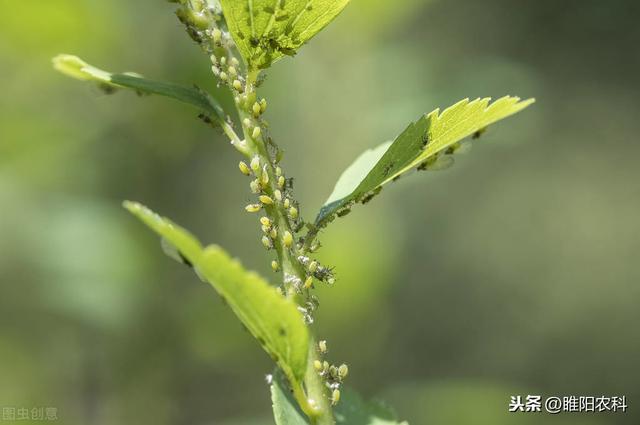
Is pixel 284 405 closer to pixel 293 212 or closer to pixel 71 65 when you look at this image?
pixel 293 212

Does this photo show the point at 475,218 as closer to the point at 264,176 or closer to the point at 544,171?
the point at 544,171

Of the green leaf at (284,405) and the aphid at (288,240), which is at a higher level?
the aphid at (288,240)

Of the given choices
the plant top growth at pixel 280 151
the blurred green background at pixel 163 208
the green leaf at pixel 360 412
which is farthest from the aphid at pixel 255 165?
the blurred green background at pixel 163 208

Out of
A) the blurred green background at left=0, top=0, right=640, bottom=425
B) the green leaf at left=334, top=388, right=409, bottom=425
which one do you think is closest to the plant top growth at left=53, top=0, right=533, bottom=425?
the green leaf at left=334, top=388, right=409, bottom=425

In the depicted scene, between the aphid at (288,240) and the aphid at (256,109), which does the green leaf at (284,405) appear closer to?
the aphid at (288,240)

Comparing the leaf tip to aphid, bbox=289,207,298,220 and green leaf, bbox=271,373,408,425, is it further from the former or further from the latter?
green leaf, bbox=271,373,408,425

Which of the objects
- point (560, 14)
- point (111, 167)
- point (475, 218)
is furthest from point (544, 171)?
point (111, 167)

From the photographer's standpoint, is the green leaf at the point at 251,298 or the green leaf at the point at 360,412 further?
the green leaf at the point at 360,412
